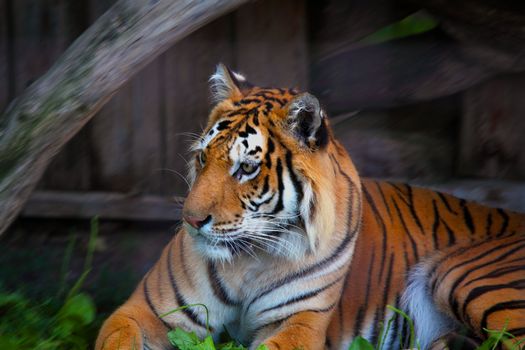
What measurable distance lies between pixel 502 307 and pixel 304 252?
0.82m

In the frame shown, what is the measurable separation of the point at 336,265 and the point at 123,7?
131cm

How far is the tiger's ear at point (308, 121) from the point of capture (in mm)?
3143

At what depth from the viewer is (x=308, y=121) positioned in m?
3.20

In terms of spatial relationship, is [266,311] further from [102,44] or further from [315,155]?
[102,44]

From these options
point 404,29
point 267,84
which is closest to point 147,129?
point 267,84

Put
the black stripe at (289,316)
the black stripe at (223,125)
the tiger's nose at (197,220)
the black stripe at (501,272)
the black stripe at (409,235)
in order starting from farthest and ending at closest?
the black stripe at (409,235), the black stripe at (501,272), the black stripe at (289,316), the black stripe at (223,125), the tiger's nose at (197,220)

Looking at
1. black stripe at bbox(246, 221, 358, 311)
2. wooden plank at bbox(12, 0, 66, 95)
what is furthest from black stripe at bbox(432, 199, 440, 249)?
wooden plank at bbox(12, 0, 66, 95)

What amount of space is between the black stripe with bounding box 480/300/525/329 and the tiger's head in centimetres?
70

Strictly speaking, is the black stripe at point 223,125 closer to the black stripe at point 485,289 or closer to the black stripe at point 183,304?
the black stripe at point 183,304

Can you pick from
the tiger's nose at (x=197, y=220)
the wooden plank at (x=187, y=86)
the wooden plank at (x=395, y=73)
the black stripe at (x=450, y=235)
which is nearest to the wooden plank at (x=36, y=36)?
the wooden plank at (x=187, y=86)

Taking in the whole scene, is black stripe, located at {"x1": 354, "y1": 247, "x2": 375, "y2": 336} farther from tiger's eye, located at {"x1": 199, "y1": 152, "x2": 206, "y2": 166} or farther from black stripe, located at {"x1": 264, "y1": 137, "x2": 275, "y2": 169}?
tiger's eye, located at {"x1": 199, "y1": 152, "x2": 206, "y2": 166}

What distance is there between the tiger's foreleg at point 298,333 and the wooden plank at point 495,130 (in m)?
1.48

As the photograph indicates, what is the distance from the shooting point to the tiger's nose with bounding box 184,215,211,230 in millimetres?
3113

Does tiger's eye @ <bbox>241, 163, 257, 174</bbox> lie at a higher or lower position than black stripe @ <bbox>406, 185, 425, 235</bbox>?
higher
